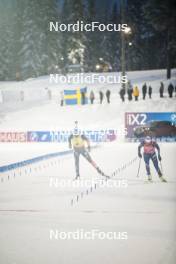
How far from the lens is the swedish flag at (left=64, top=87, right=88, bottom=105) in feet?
27.5

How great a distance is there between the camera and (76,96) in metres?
8.56

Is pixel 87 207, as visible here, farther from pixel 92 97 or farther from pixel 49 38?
pixel 49 38

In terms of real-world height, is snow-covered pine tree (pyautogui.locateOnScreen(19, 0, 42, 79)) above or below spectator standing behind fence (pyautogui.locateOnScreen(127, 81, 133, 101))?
above

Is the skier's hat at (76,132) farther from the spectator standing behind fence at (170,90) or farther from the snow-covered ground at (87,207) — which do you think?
the spectator standing behind fence at (170,90)

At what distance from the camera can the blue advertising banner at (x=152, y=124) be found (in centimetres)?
763

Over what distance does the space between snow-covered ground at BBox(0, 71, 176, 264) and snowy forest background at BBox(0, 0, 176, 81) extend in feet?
1.79

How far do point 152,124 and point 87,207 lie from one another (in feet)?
6.09

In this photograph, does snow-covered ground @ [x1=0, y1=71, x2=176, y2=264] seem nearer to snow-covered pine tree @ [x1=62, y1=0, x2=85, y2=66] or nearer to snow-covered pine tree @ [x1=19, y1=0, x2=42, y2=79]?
snow-covered pine tree @ [x1=19, y1=0, x2=42, y2=79]

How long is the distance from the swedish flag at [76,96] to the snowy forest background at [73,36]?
49 cm

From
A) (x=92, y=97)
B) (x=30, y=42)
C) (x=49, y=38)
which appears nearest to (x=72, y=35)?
(x=49, y=38)

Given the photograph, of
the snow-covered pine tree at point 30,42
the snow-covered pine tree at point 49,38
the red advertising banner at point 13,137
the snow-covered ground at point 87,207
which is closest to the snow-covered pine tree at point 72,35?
the snow-covered pine tree at point 49,38

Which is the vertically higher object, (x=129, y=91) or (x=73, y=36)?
(x=73, y=36)

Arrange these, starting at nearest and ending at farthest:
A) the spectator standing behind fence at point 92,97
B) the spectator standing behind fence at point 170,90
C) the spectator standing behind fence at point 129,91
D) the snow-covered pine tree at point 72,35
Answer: the snow-covered pine tree at point 72,35 < the spectator standing behind fence at point 170,90 < the spectator standing behind fence at point 129,91 < the spectator standing behind fence at point 92,97

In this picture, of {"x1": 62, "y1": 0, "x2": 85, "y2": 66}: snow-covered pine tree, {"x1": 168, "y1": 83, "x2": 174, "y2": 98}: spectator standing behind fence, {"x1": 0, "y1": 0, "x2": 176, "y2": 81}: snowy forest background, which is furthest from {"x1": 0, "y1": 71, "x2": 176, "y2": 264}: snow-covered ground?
{"x1": 62, "y1": 0, "x2": 85, "y2": 66}: snow-covered pine tree
